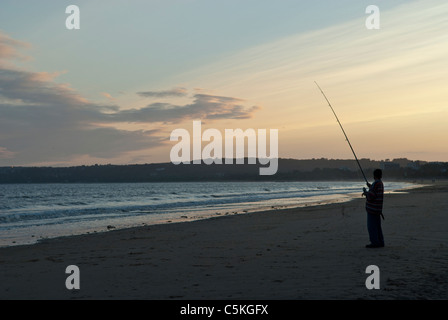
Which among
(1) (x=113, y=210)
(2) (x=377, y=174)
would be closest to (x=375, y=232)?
(2) (x=377, y=174)

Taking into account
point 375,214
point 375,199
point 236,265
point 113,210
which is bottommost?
point 113,210

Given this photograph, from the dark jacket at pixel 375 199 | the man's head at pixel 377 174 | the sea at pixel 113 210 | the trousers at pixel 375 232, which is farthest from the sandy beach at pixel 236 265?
the sea at pixel 113 210

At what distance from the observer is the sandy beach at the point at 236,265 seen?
244 inches

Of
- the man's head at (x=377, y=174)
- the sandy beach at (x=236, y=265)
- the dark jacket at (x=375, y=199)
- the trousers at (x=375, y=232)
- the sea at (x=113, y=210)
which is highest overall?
the man's head at (x=377, y=174)

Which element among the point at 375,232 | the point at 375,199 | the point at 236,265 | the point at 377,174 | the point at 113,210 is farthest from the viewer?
the point at 113,210

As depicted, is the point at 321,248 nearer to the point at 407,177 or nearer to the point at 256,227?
the point at 256,227

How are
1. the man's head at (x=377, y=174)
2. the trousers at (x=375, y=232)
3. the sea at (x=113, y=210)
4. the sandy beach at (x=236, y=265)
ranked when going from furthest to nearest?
the sea at (x=113, y=210) < the man's head at (x=377, y=174) < the trousers at (x=375, y=232) < the sandy beach at (x=236, y=265)

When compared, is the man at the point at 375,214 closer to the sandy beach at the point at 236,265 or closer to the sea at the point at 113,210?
the sandy beach at the point at 236,265

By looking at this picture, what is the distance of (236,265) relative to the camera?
8148 mm

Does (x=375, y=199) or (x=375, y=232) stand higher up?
(x=375, y=199)

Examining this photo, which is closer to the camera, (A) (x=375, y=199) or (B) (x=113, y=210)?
(A) (x=375, y=199)

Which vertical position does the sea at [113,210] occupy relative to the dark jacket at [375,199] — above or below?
below

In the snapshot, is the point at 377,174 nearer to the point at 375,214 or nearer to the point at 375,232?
the point at 375,214

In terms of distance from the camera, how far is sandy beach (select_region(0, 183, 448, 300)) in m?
6.19
